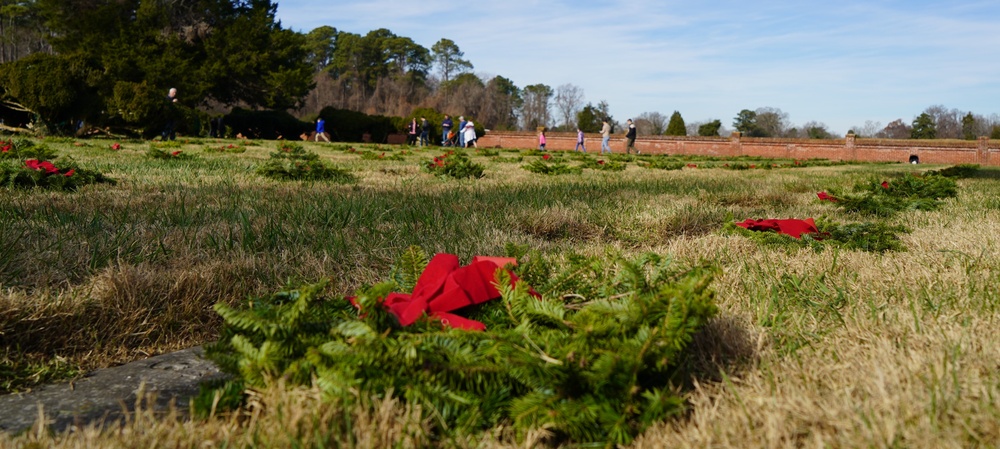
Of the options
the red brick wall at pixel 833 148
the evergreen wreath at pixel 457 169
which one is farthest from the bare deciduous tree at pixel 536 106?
the evergreen wreath at pixel 457 169

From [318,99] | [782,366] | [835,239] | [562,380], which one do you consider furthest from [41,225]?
[318,99]

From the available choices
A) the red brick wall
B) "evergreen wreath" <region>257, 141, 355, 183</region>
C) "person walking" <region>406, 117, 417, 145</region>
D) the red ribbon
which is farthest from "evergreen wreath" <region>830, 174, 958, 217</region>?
the red brick wall

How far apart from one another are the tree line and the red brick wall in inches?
295

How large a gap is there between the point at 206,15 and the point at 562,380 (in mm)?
45145

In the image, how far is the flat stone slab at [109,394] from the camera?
1546mm

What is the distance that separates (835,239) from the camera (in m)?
3.43

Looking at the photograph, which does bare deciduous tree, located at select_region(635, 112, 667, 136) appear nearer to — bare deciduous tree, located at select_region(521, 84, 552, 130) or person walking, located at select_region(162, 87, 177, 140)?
bare deciduous tree, located at select_region(521, 84, 552, 130)

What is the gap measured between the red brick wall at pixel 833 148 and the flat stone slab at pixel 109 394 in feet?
137

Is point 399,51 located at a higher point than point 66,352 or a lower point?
higher

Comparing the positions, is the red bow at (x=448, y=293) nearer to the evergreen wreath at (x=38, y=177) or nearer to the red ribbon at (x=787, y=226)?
the red ribbon at (x=787, y=226)

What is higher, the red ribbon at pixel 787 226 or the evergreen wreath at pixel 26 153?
the evergreen wreath at pixel 26 153

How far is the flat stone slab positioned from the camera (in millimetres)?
1546

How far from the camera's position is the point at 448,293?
1.75 metres

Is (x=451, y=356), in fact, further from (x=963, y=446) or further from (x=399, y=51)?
(x=399, y=51)
